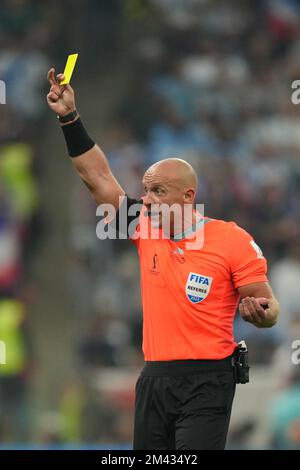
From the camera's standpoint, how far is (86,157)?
6176 millimetres

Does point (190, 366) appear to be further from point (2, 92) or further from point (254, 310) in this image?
point (2, 92)

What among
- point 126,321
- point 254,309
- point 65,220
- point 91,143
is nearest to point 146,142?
point 65,220

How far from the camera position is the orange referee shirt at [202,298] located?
18.8ft

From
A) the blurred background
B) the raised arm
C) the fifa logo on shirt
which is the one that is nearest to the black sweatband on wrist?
the raised arm

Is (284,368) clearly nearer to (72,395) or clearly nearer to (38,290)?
(72,395)

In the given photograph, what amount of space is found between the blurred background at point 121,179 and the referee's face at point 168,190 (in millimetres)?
4207

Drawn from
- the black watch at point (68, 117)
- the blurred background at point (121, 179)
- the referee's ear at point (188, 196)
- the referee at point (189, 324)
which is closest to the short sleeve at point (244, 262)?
the referee at point (189, 324)

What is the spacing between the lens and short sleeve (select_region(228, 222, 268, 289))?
5.69m

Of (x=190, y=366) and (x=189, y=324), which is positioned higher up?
(x=189, y=324)

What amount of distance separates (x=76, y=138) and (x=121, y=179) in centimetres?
602

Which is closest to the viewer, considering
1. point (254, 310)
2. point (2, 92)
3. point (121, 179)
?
point (254, 310)

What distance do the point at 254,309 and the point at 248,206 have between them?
683cm

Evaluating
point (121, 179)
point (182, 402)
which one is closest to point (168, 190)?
point (182, 402)

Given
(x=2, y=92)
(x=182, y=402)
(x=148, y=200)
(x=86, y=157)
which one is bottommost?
(x=182, y=402)
